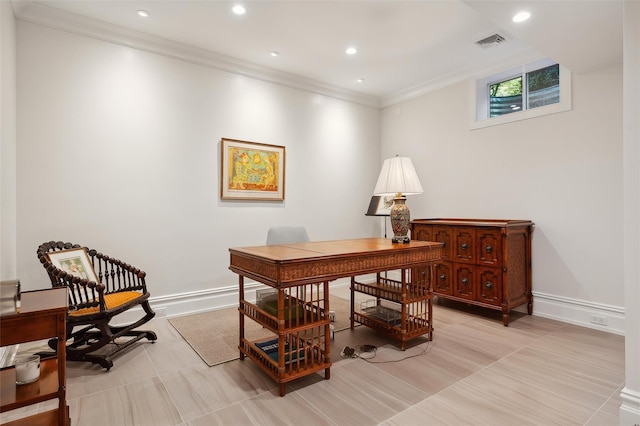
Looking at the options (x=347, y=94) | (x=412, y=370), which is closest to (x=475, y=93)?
(x=347, y=94)

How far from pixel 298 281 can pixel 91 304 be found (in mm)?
1659

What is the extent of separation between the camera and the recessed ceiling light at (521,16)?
2349 mm

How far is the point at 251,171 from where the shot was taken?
164 inches

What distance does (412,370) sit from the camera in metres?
2.39

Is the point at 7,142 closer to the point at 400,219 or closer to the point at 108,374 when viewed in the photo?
the point at 108,374

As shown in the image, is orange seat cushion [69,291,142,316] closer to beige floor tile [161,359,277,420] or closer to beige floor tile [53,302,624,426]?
beige floor tile [53,302,624,426]

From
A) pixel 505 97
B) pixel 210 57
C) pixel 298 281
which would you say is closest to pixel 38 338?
pixel 298 281

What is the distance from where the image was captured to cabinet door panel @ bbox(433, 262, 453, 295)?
381 centimetres

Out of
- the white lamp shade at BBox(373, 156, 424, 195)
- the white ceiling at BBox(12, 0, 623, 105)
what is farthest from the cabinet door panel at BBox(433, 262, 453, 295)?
the white ceiling at BBox(12, 0, 623, 105)

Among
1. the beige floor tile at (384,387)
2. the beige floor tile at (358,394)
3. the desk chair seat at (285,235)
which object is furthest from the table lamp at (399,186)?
the beige floor tile at (358,394)

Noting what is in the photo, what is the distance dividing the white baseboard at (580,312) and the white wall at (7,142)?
4.92 meters

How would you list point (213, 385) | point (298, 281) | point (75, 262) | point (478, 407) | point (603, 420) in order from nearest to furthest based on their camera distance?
point (603, 420)
point (478, 407)
point (298, 281)
point (213, 385)
point (75, 262)

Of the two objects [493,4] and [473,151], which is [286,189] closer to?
[473,151]

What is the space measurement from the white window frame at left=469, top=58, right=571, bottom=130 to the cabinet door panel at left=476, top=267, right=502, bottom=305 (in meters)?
1.84
